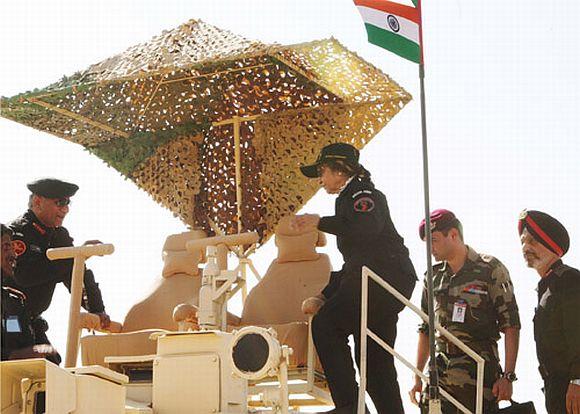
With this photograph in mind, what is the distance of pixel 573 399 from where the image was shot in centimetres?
589

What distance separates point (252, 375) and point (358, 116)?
13.3ft

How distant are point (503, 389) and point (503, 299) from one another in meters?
0.52

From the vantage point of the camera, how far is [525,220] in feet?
20.9

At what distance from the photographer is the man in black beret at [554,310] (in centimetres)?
600

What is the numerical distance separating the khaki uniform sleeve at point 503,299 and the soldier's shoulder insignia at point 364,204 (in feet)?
2.60

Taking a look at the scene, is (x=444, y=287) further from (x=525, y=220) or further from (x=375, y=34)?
(x=375, y=34)

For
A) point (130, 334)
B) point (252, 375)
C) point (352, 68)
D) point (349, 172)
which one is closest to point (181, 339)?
point (252, 375)

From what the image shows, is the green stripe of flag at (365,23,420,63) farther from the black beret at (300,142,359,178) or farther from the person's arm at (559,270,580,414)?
the person's arm at (559,270,580,414)

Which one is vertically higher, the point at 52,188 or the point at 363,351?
the point at 52,188

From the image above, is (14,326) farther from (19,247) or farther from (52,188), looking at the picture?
(52,188)

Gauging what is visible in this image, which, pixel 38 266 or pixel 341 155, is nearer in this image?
pixel 341 155

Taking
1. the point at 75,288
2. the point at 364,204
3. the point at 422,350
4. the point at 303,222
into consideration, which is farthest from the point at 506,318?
the point at 75,288

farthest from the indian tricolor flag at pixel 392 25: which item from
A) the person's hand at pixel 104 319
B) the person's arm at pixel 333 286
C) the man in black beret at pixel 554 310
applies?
the person's hand at pixel 104 319

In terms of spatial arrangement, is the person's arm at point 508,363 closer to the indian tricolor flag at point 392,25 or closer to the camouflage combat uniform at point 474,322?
the camouflage combat uniform at point 474,322
